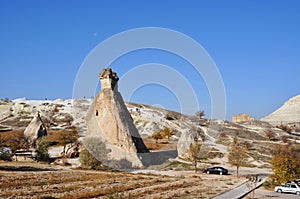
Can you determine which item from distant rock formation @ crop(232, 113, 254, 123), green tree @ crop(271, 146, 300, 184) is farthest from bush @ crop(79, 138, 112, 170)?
distant rock formation @ crop(232, 113, 254, 123)

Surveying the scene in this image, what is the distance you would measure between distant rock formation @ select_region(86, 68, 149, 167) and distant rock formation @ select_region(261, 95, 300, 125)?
104 metres

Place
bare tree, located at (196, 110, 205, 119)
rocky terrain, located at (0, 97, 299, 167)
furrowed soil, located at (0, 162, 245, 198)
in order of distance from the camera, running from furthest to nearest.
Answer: bare tree, located at (196, 110, 205, 119) < rocky terrain, located at (0, 97, 299, 167) < furrowed soil, located at (0, 162, 245, 198)

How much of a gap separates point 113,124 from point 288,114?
419 feet

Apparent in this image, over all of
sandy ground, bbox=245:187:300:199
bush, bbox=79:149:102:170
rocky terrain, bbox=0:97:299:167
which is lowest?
sandy ground, bbox=245:187:300:199

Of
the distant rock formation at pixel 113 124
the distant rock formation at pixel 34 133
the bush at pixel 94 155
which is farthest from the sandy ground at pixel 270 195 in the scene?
the distant rock formation at pixel 34 133

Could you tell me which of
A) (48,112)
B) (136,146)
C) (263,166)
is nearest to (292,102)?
(48,112)

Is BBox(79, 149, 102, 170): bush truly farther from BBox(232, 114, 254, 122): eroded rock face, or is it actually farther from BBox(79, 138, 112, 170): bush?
BBox(232, 114, 254, 122): eroded rock face

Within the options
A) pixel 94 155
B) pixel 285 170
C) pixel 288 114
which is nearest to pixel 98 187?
pixel 94 155

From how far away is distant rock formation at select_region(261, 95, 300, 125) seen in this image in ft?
440

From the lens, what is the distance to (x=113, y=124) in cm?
3394

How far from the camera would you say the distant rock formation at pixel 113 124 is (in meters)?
33.1

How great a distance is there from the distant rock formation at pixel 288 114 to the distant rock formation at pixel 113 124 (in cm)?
10420

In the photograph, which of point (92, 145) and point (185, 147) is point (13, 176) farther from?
point (185, 147)

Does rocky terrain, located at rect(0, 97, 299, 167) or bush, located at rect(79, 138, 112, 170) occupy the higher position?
rocky terrain, located at rect(0, 97, 299, 167)
